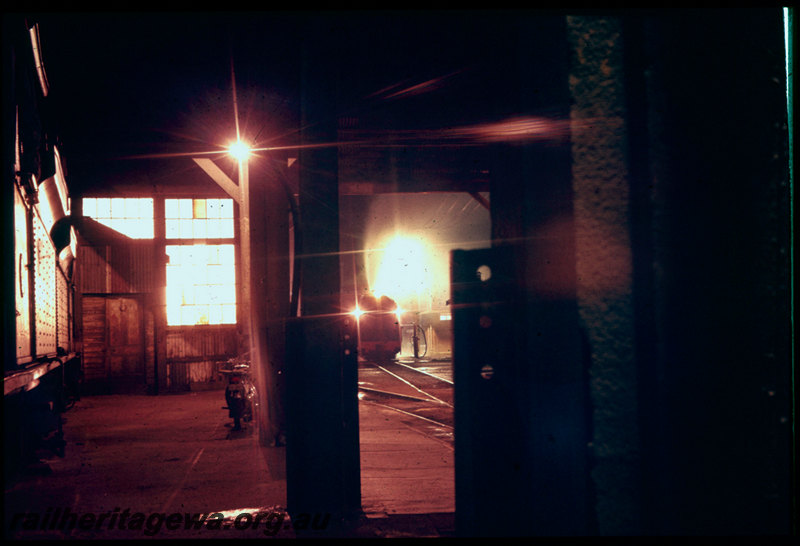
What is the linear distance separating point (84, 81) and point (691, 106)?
647cm

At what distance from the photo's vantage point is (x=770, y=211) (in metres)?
1.61

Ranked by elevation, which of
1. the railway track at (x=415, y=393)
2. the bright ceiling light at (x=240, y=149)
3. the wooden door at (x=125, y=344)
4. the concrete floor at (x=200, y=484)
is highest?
the bright ceiling light at (x=240, y=149)

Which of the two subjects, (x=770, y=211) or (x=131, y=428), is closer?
(x=770, y=211)

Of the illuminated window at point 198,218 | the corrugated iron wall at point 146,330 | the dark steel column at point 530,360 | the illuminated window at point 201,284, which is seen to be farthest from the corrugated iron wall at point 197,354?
the dark steel column at point 530,360

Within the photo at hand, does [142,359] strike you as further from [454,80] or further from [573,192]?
[573,192]

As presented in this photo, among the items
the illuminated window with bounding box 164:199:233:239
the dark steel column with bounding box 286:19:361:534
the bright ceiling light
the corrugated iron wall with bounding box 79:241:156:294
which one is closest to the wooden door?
the corrugated iron wall with bounding box 79:241:156:294

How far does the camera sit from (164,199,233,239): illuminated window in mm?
13545

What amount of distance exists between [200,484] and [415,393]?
6.80m

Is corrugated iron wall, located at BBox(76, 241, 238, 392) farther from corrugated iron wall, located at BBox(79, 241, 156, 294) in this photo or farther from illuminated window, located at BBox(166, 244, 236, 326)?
illuminated window, located at BBox(166, 244, 236, 326)

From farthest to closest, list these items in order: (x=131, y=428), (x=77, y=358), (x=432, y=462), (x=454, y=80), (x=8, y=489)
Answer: (x=77, y=358) → (x=131, y=428) → (x=454, y=80) → (x=432, y=462) → (x=8, y=489)

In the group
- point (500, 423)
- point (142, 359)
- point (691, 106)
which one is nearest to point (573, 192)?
point (691, 106)

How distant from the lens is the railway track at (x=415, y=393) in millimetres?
8305

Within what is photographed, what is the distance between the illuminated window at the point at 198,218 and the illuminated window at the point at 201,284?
32cm

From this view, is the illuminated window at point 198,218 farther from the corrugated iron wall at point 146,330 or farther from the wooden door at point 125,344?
the wooden door at point 125,344
